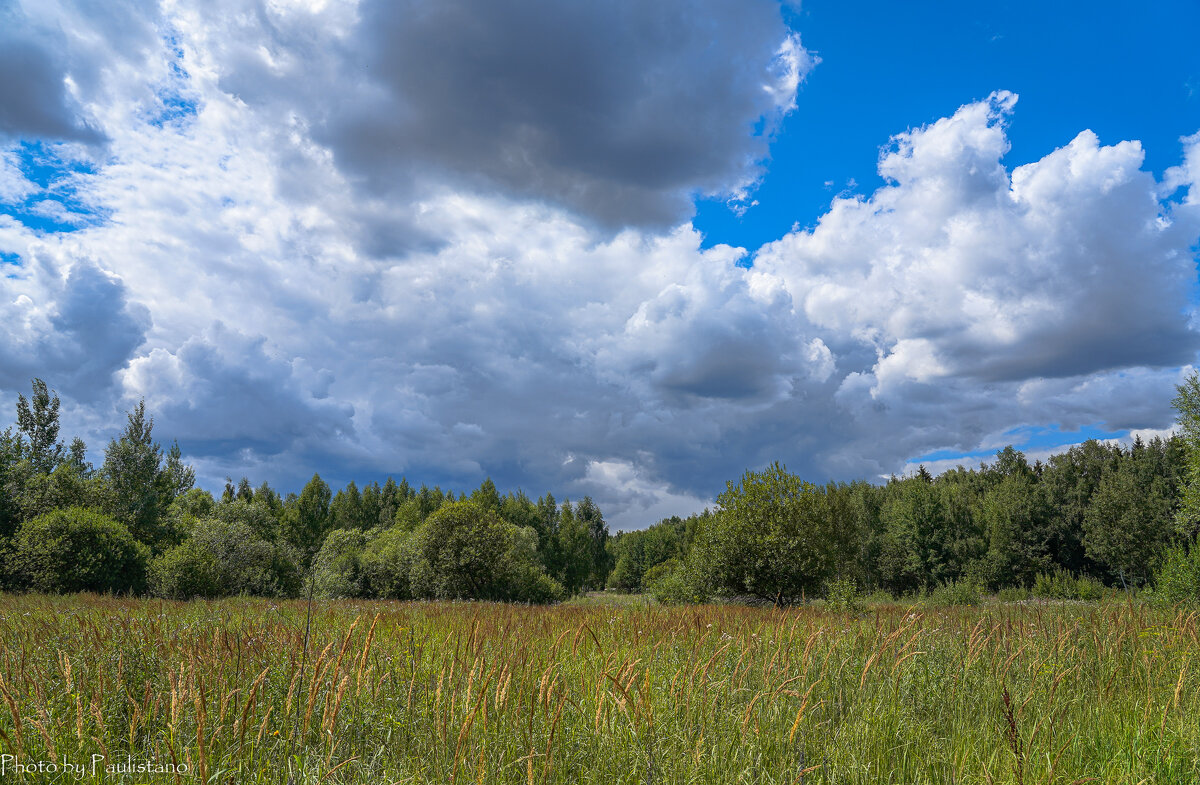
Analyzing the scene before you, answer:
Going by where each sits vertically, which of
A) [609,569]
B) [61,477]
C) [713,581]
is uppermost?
[61,477]

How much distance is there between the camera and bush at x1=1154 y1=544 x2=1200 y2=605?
16.7 meters

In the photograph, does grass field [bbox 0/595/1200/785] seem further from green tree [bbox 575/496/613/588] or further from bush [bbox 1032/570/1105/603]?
green tree [bbox 575/496/613/588]

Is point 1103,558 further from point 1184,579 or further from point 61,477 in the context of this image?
point 61,477

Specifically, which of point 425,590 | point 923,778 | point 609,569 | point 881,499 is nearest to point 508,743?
point 923,778

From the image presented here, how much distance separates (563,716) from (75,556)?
31023 millimetres

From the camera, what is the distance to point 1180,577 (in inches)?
690

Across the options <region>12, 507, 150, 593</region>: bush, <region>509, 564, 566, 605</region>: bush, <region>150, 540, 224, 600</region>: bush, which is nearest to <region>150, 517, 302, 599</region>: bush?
<region>150, 540, 224, 600</region>: bush

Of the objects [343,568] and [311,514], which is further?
[311,514]

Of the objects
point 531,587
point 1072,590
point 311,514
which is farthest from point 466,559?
point 311,514

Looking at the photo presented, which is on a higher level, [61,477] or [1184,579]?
[61,477]

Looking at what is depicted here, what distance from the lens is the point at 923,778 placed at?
12.0 feet

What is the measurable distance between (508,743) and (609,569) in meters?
113

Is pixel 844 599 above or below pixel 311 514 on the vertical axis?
below

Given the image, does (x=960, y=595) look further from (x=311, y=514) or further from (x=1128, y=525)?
(x=311, y=514)
